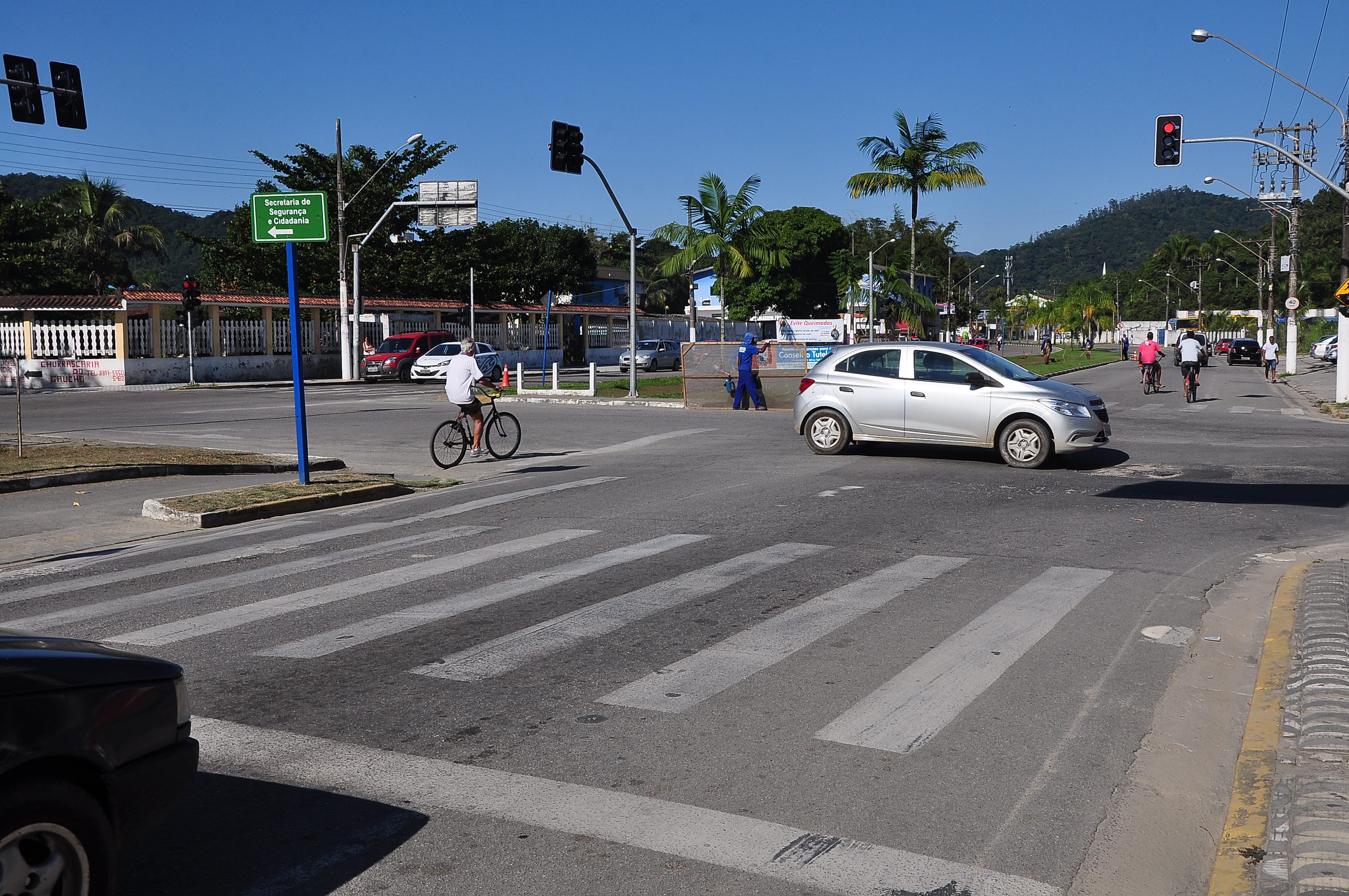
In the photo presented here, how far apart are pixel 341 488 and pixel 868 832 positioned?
1024 cm

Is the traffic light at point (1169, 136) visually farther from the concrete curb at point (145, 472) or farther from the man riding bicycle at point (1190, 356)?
the concrete curb at point (145, 472)

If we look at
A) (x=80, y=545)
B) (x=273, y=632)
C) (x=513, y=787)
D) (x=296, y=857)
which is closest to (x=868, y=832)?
(x=513, y=787)

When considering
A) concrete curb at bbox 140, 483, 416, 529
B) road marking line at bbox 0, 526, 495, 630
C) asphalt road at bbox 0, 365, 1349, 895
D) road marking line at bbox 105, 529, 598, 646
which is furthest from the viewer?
concrete curb at bbox 140, 483, 416, 529

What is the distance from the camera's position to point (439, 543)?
998 centimetres

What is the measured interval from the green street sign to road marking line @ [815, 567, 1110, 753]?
8.72 m

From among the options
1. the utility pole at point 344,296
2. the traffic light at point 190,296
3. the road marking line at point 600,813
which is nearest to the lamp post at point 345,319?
the utility pole at point 344,296

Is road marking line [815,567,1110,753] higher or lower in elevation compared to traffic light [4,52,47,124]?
lower

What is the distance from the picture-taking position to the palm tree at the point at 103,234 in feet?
230

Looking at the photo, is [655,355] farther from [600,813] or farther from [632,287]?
[600,813]

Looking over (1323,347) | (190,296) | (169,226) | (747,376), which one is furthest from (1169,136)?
(169,226)

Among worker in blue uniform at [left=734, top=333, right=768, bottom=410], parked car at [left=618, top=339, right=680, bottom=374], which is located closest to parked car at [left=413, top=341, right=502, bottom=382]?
parked car at [left=618, top=339, right=680, bottom=374]

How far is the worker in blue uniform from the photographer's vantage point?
25969 millimetres

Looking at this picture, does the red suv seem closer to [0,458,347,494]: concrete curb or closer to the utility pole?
the utility pole

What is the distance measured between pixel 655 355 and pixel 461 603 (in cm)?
4967
